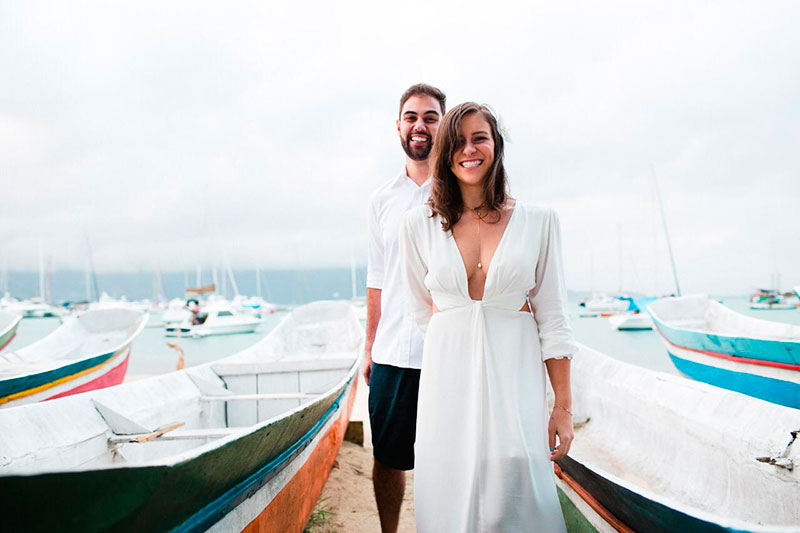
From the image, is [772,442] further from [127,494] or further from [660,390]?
[127,494]

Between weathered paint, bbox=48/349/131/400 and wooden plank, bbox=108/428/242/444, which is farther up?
wooden plank, bbox=108/428/242/444

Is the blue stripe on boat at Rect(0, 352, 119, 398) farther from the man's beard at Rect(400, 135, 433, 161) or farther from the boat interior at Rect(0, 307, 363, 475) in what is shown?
A: the man's beard at Rect(400, 135, 433, 161)

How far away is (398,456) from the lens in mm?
2395

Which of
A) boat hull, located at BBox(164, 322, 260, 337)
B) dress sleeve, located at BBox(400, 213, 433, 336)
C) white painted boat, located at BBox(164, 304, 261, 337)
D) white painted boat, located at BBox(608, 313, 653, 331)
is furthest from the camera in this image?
white painted boat, located at BBox(608, 313, 653, 331)

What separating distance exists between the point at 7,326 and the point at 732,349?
45.0 feet

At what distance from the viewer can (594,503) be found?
6.64 feet

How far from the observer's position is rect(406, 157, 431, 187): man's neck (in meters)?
2.57

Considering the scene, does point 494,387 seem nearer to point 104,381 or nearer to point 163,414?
point 163,414

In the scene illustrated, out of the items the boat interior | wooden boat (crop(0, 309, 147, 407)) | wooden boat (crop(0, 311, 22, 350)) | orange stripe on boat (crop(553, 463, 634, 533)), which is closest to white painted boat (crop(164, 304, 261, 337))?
wooden boat (crop(0, 311, 22, 350))

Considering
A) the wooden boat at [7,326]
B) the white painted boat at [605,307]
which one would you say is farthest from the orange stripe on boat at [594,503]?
the white painted boat at [605,307]

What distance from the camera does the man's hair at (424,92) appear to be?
101 inches

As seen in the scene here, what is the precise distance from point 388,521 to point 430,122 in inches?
81.3

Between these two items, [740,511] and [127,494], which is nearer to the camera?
[127,494]

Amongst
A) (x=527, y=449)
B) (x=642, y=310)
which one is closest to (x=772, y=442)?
(x=527, y=449)
